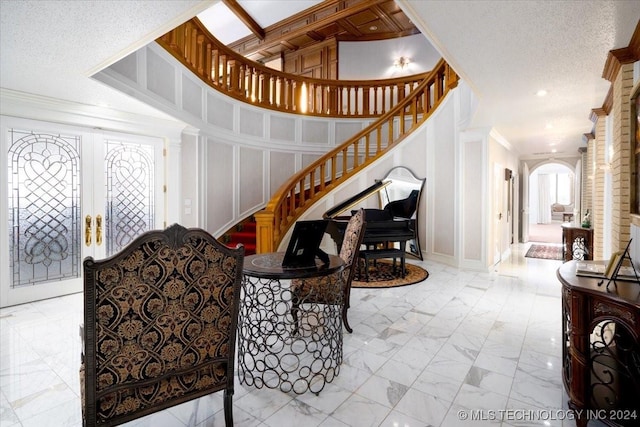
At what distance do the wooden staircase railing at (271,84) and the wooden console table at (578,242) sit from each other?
14.4ft

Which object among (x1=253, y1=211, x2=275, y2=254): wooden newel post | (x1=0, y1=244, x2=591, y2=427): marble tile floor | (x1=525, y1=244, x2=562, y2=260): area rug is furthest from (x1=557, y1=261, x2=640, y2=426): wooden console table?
(x1=525, y1=244, x2=562, y2=260): area rug

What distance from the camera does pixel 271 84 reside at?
722 centimetres

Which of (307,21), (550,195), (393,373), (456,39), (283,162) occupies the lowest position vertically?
(393,373)

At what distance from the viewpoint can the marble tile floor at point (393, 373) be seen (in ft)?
6.25

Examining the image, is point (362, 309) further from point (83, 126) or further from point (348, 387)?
point (83, 126)

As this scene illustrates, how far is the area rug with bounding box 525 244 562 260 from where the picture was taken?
7043 mm

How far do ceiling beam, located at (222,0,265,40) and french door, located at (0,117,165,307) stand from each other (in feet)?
14.5

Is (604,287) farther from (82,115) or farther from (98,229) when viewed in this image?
(82,115)

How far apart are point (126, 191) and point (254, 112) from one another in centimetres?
288

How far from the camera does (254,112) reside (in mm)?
6531

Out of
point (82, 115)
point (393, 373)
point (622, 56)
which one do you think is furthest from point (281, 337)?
point (82, 115)

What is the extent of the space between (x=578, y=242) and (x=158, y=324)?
6.80 metres

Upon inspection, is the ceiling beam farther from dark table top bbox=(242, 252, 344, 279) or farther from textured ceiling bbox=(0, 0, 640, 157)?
dark table top bbox=(242, 252, 344, 279)

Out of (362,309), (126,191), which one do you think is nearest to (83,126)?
(126,191)
